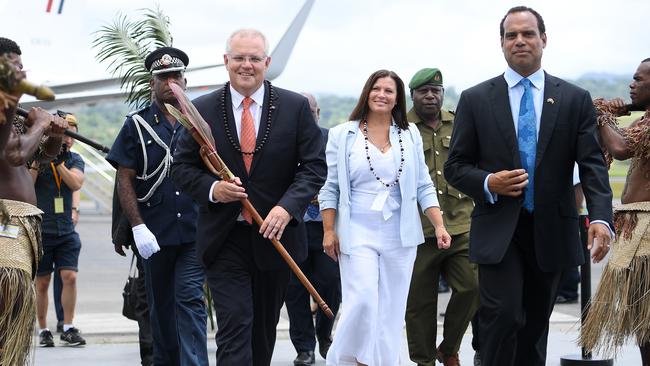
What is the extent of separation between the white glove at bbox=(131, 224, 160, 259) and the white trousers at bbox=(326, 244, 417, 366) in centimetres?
110

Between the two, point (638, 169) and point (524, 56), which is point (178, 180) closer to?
point (524, 56)

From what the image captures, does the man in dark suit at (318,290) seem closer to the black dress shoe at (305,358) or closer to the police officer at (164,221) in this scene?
the black dress shoe at (305,358)

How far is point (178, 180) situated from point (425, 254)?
2.38 meters

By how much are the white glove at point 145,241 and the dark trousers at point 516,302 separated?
206 cm

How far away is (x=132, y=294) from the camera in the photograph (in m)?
8.27

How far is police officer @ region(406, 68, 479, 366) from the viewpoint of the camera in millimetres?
7750

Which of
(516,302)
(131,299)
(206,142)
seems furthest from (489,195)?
(131,299)

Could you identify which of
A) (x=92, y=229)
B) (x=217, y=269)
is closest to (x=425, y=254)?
(x=217, y=269)

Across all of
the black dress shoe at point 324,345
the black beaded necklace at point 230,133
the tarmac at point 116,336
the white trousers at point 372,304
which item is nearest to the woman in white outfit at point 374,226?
the white trousers at point 372,304

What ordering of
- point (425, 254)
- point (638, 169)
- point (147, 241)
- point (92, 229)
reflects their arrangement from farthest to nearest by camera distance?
1. point (92, 229)
2. point (425, 254)
3. point (147, 241)
4. point (638, 169)

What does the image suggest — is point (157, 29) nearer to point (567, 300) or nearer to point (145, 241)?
point (145, 241)

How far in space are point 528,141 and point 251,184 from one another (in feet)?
4.56

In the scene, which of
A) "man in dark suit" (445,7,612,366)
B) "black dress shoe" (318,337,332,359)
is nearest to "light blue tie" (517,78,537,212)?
"man in dark suit" (445,7,612,366)

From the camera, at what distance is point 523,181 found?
5609 millimetres
